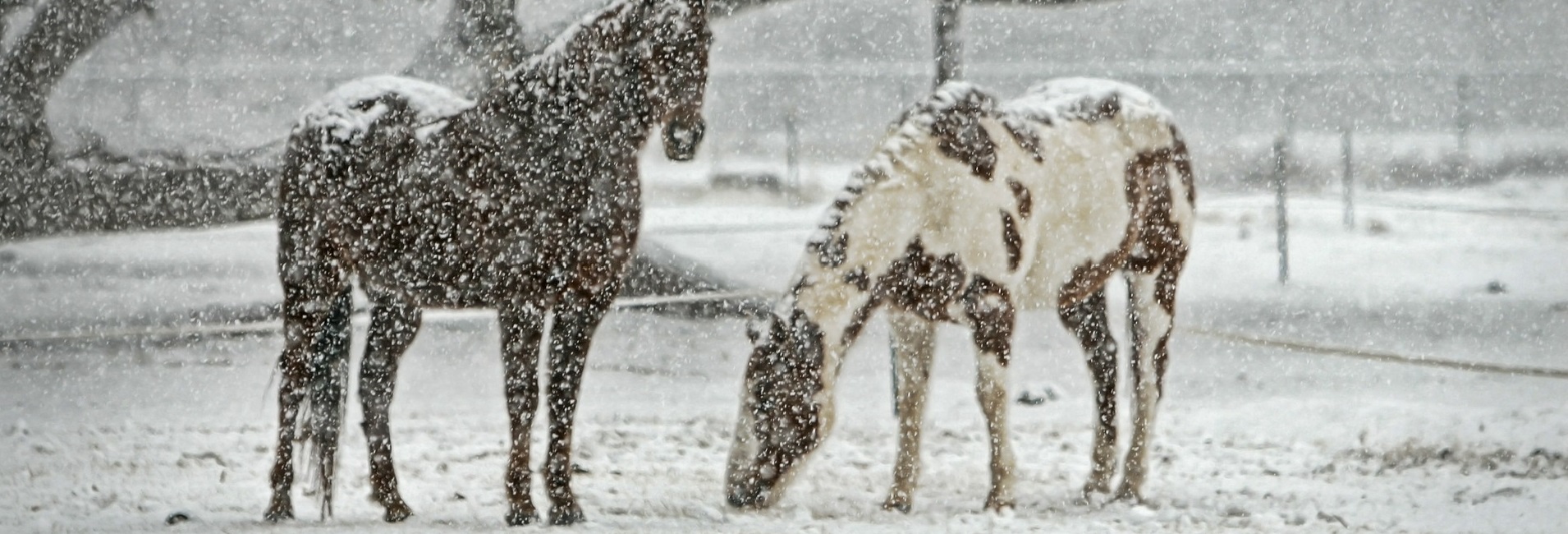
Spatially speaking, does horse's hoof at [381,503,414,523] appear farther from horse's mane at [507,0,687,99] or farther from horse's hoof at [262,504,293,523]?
horse's mane at [507,0,687,99]

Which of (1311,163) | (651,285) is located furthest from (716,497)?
(1311,163)

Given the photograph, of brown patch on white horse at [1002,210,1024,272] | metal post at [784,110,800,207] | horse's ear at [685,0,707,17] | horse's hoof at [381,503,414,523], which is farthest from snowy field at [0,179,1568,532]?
horse's ear at [685,0,707,17]

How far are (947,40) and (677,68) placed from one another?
8.55 feet

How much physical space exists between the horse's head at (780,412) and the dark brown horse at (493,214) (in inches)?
15.5

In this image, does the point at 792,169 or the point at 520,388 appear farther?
the point at 792,169

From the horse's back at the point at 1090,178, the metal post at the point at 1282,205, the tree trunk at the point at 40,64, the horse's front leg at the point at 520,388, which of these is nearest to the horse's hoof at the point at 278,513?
the horse's front leg at the point at 520,388

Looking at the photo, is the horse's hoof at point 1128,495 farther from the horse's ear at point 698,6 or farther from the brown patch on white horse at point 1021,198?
the horse's ear at point 698,6

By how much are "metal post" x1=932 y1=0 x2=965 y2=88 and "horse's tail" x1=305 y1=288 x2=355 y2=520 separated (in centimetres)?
268

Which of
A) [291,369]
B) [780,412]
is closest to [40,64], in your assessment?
[291,369]

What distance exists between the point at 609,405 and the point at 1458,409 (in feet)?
10.2

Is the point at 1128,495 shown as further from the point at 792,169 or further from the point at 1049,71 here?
the point at 1049,71

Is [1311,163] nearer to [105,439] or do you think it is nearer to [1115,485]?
[1115,485]

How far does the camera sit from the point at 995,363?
3.56 metres

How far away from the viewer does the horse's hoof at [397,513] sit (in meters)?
3.57
